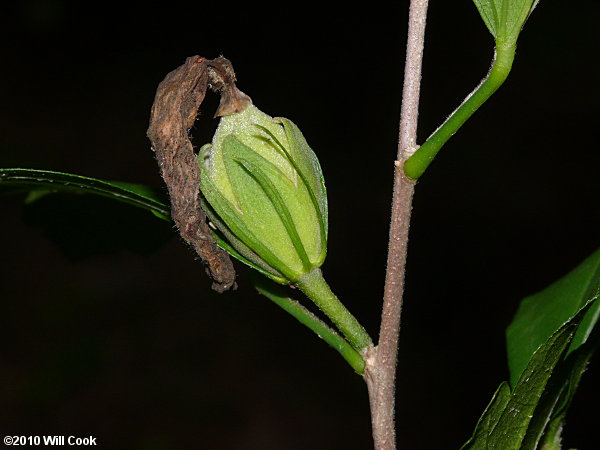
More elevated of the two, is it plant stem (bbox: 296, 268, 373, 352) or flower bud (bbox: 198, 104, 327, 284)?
flower bud (bbox: 198, 104, 327, 284)

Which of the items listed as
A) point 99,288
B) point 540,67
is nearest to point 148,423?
point 99,288

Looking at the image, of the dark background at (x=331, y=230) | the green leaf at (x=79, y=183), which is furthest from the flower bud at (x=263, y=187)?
the dark background at (x=331, y=230)

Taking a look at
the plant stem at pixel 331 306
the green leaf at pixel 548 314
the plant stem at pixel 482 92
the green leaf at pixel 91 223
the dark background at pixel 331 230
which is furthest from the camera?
the dark background at pixel 331 230

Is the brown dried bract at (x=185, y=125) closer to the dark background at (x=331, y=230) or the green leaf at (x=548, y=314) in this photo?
the green leaf at (x=548, y=314)

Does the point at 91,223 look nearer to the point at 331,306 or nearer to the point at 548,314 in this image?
the point at 331,306

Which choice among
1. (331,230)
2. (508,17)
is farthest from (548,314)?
(331,230)

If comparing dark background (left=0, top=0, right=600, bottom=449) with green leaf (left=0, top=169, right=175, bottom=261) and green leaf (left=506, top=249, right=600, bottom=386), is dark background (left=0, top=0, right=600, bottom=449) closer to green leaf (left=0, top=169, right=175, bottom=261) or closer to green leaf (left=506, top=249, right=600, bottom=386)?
green leaf (left=0, top=169, right=175, bottom=261)

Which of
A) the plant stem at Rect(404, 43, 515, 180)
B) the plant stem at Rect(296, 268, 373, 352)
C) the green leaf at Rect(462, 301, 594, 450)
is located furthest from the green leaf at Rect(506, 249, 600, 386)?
the plant stem at Rect(404, 43, 515, 180)
